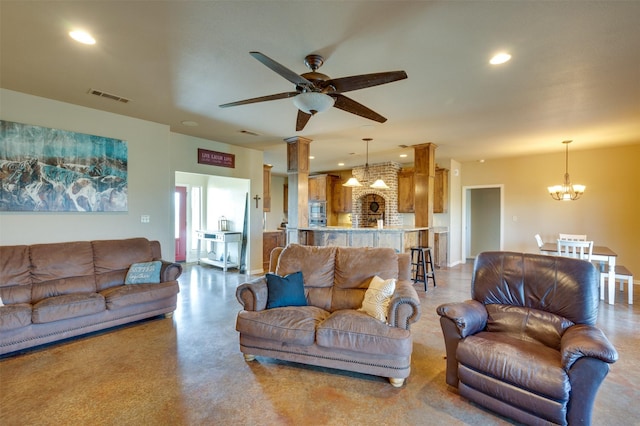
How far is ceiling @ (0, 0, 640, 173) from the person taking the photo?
6.64ft

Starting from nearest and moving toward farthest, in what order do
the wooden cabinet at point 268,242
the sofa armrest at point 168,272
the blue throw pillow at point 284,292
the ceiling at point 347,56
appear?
the ceiling at point 347,56 < the blue throw pillow at point 284,292 < the sofa armrest at point 168,272 < the wooden cabinet at point 268,242

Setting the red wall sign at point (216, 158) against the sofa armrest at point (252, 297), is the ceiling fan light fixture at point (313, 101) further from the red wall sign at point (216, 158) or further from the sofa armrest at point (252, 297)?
the red wall sign at point (216, 158)

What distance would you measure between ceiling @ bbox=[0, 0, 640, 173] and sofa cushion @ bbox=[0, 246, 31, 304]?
1.79 meters

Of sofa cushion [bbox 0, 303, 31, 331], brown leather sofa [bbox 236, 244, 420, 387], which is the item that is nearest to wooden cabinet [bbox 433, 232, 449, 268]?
brown leather sofa [bbox 236, 244, 420, 387]

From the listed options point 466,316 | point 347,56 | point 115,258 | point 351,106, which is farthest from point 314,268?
point 115,258

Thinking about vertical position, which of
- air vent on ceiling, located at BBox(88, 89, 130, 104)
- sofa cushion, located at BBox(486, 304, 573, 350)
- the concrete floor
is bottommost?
the concrete floor

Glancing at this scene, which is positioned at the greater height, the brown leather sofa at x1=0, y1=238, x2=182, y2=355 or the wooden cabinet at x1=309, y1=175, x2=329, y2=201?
the wooden cabinet at x1=309, y1=175, x2=329, y2=201

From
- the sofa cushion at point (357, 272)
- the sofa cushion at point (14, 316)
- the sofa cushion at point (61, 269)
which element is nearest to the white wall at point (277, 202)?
the sofa cushion at point (61, 269)

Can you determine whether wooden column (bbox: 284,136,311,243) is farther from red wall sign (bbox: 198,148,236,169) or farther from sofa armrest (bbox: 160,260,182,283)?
sofa armrest (bbox: 160,260,182,283)

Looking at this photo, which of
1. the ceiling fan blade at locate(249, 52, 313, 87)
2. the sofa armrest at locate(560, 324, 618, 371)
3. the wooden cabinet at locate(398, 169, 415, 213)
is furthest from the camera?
the wooden cabinet at locate(398, 169, 415, 213)

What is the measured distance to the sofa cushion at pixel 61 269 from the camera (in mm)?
3219

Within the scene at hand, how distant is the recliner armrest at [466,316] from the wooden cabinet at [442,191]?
5.43 m

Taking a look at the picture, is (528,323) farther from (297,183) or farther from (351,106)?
(297,183)

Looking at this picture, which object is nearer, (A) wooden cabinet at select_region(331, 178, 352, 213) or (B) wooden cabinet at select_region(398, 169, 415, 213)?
(B) wooden cabinet at select_region(398, 169, 415, 213)
